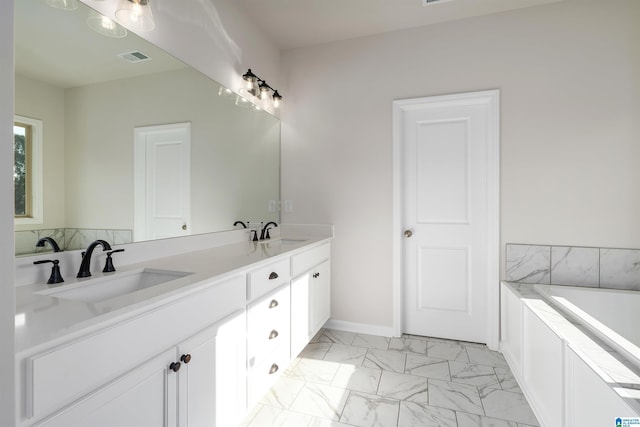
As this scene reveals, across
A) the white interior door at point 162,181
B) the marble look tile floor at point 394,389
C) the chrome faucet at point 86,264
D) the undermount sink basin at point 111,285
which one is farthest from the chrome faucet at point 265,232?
the chrome faucet at point 86,264

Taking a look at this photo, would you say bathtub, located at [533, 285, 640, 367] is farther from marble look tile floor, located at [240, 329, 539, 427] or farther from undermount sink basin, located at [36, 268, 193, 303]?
undermount sink basin, located at [36, 268, 193, 303]

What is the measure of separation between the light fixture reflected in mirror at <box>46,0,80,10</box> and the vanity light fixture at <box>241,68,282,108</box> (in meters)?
1.21

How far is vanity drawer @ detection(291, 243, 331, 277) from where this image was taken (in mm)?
2137

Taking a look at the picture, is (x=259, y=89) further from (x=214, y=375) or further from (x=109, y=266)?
(x=214, y=375)

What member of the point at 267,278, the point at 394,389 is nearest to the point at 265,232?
the point at 267,278

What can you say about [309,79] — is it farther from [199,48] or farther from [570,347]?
[570,347]

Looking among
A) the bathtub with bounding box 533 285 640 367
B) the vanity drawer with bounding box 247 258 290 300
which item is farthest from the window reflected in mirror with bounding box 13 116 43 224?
the bathtub with bounding box 533 285 640 367

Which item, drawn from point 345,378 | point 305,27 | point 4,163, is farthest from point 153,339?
point 305,27

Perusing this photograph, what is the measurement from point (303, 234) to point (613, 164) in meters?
2.49

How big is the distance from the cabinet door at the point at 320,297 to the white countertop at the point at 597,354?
1459mm

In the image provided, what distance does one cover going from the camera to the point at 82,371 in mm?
796

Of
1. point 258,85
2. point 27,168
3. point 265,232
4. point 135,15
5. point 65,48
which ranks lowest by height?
point 265,232

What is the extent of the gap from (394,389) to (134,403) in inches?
61.8

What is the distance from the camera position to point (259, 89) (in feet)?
8.66
